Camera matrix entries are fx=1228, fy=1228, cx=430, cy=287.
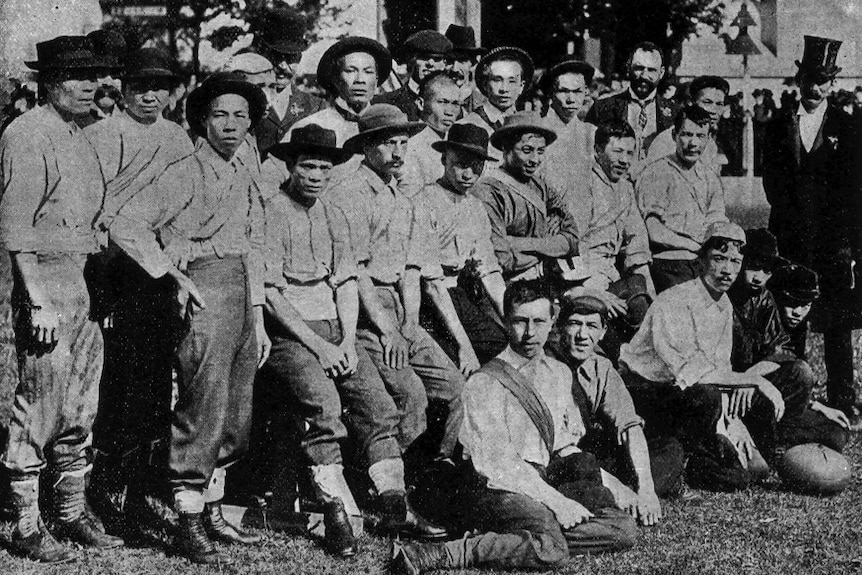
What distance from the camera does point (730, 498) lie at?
696 centimetres

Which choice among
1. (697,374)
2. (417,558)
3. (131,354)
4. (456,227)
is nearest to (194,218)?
(131,354)

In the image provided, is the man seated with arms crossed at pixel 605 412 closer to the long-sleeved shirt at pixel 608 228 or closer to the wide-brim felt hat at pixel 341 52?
the long-sleeved shirt at pixel 608 228

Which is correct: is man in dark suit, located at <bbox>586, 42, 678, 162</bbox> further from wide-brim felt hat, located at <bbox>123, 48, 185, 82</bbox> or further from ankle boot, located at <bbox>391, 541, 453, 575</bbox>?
ankle boot, located at <bbox>391, 541, 453, 575</bbox>

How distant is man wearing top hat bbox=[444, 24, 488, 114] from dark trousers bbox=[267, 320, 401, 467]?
264 cm

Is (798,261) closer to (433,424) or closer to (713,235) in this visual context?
(713,235)

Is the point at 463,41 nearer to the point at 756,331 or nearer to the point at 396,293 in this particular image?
the point at 396,293

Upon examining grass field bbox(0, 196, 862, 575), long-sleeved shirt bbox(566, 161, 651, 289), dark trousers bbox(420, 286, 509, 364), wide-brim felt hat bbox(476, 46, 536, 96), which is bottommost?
grass field bbox(0, 196, 862, 575)

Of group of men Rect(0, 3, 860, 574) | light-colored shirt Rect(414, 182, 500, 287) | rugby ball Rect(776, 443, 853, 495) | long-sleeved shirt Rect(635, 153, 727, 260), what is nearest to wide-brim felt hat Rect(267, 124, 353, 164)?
group of men Rect(0, 3, 860, 574)

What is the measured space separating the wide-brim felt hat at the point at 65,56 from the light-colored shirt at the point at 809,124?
516cm

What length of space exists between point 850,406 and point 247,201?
4683 mm

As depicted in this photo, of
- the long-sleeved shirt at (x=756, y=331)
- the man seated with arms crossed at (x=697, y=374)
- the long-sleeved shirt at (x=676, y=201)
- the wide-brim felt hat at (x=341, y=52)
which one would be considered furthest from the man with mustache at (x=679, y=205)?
the wide-brim felt hat at (x=341, y=52)

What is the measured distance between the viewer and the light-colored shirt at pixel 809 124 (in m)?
8.68

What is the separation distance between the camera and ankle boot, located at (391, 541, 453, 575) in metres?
5.43

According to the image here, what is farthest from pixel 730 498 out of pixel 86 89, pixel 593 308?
pixel 86 89
